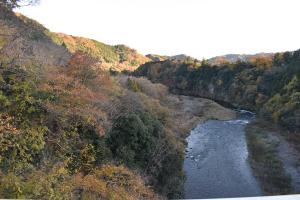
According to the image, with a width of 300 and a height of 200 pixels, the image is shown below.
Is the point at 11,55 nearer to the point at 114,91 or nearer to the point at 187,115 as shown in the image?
the point at 114,91

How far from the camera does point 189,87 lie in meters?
94.6

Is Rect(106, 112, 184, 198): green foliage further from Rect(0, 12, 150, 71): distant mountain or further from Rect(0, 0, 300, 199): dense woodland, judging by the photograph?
Rect(0, 12, 150, 71): distant mountain

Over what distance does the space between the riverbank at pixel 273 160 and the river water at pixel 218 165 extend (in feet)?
2.50

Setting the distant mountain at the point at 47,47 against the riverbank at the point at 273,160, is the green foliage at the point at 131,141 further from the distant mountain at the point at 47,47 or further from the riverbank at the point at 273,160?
the riverbank at the point at 273,160

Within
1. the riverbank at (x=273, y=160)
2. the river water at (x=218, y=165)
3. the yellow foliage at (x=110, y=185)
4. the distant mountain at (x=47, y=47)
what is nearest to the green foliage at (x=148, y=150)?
the river water at (x=218, y=165)

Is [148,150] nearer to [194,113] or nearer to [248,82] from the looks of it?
[194,113]

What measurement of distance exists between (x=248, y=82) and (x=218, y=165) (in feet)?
143

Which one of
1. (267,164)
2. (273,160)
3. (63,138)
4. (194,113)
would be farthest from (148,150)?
(194,113)

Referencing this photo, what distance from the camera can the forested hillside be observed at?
5219 cm

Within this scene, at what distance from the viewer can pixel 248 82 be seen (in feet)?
241

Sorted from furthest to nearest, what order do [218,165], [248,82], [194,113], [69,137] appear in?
[248,82], [194,113], [218,165], [69,137]

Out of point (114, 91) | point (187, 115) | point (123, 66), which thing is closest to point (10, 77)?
point (114, 91)

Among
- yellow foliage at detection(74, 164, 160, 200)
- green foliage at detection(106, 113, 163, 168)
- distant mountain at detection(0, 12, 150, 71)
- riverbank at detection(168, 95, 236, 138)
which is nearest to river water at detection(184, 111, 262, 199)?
riverbank at detection(168, 95, 236, 138)

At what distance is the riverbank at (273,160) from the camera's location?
27.9 meters
